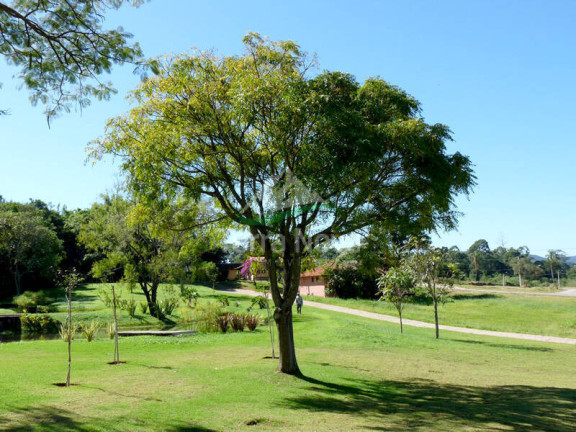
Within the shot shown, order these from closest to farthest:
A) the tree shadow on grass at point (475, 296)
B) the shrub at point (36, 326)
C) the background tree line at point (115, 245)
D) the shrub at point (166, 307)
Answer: the background tree line at point (115, 245), the shrub at point (36, 326), the shrub at point (166, 307), the tree shadow on grass at point (475, 296)

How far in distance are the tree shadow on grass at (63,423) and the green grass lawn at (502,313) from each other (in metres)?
24.6

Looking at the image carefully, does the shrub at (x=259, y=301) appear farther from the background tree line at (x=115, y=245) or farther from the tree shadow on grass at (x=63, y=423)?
the tree shadow on grass at (x=63, y=423)

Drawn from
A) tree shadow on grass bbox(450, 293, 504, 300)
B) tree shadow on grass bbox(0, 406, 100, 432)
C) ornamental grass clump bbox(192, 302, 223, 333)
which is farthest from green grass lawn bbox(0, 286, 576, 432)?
tree shadow on grass bbox(450, 293, 504, 300)

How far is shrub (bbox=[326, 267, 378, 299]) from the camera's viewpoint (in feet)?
151

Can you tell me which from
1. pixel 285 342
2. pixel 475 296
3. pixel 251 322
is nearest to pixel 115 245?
pixel 251 322

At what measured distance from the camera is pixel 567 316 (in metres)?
35.5

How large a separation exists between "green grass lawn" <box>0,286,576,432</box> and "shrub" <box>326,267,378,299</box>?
28.4m

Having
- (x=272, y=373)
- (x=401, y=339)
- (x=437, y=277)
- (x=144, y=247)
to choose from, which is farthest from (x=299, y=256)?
(x=144, y=247)

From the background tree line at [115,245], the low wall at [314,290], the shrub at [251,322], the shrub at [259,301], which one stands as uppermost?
the background tree line at [115,245]

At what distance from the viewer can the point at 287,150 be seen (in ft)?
32.4

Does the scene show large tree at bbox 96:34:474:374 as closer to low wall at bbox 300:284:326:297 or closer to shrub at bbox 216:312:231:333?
shrub at bbox 216:312:231:333

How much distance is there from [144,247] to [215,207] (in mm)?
17629

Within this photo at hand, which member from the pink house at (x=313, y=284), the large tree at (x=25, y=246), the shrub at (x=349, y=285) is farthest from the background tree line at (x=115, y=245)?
the shrub at (x=349, y=285)

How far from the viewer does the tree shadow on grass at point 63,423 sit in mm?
6277
